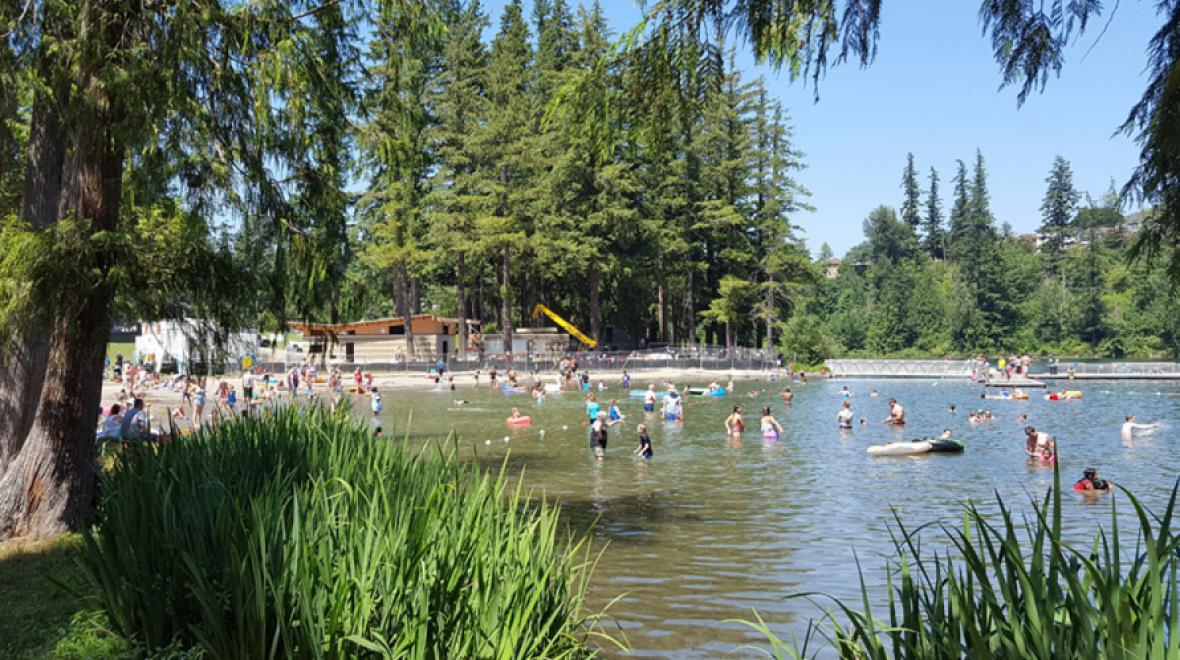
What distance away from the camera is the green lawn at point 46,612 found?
5637 millimetres

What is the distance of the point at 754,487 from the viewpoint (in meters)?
18.2

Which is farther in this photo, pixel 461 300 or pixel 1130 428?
pixel 461 300

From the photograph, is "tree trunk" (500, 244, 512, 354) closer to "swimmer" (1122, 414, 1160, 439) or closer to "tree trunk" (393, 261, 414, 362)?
"tree trunk" (393, 261, 414, 362)

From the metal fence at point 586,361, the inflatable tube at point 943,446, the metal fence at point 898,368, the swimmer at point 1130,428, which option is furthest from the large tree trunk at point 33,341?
the metal fence at point 898,368

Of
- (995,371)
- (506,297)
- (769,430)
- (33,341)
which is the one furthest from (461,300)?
(33,341)

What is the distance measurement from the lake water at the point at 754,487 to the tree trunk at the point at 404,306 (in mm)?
18332

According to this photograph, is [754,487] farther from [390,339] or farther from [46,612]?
[390,339]

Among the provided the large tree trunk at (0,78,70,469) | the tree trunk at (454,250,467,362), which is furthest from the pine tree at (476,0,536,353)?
the large tree trunk at (0,78,70,469)

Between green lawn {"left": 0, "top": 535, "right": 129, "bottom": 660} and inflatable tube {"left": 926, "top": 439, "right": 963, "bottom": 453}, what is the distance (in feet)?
67.3

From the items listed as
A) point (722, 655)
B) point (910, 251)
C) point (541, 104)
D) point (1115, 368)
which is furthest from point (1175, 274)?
point (910, 251)

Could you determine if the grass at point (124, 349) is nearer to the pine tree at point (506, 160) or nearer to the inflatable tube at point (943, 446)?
the pine tree at point (506, 160)

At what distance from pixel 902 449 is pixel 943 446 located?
1.32m

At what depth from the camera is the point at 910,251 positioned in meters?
134

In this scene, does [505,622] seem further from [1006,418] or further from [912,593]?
[1006,418]
